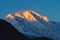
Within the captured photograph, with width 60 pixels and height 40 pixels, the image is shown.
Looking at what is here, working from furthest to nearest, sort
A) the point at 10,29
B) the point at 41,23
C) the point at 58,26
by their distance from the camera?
1. the point at 41,23
2. the point at 58,26
3. the point at 10,29

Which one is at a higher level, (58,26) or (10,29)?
(58,26)

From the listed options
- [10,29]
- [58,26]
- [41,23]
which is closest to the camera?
[10,29]

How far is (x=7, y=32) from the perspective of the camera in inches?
941

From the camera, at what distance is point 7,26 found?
2383 cm

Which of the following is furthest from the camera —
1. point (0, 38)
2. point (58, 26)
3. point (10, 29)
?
point (58, 26)

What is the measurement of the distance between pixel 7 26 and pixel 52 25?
519 feet

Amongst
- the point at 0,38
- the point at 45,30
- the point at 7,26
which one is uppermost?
the point at 45,30

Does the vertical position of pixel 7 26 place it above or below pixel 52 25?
below

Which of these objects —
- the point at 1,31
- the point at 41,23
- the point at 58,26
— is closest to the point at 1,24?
the point at 1,31

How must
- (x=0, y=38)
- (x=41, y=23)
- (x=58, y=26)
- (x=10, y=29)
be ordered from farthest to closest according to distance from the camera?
(x=41, y=23), (x=58, y=26), (x=10, y=29), (x=0, y=38)

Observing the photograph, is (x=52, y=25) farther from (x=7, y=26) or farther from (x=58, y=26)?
(x=7, y=26)

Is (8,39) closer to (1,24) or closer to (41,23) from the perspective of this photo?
(1,24)

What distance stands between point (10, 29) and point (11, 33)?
0.44 metres

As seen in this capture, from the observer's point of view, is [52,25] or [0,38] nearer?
[0,38]
